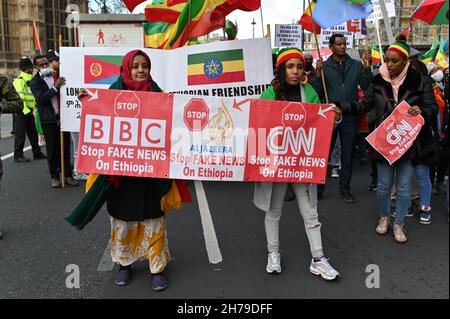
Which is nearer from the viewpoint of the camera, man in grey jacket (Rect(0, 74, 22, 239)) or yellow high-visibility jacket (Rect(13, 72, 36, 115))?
man in grey jacket (Rect(0, 74, 22, 239))

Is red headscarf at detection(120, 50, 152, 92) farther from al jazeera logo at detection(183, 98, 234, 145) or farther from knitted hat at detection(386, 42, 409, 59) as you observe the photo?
knitted hat at detection(386, 42, 409, 59)

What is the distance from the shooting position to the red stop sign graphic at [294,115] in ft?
11.7

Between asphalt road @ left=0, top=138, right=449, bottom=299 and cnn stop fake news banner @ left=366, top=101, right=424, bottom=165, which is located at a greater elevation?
cnn stop fake news banner @ left=366, top=101, right=424, bottom=165

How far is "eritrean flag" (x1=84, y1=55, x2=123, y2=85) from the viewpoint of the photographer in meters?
6.57

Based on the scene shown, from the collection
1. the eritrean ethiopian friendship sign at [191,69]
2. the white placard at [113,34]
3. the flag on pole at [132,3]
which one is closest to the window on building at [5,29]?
the white placard at [113,34]

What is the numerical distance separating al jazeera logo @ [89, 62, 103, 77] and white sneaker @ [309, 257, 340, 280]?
443 cm

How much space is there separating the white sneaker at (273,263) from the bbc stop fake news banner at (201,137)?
693mm

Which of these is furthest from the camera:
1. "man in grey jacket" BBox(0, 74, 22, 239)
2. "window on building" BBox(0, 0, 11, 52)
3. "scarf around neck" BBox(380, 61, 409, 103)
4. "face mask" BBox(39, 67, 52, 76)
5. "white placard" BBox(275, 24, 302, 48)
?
"window on building" BBox(0, 0, 11, 52)

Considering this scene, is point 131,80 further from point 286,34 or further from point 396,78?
point 286,34

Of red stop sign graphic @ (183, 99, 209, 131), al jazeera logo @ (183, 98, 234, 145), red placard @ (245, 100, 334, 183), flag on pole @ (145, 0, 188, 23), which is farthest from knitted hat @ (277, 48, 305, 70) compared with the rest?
flag on pole @ (145, 0, 188, 23)

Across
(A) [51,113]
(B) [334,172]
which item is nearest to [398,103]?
(B) [334,172]

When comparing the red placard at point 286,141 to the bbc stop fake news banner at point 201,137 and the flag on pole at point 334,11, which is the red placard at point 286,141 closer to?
the bbc stop fake news banner at point 201,137
